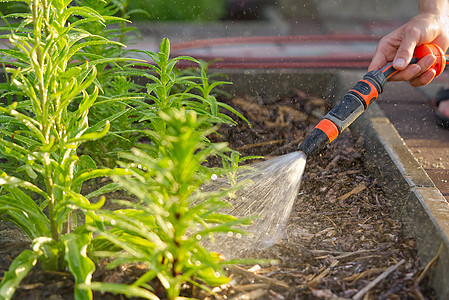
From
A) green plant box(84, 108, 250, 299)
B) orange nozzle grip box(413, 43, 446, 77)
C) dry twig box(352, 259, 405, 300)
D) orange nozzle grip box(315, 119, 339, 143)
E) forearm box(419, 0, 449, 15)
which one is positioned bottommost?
dry twig box(352, 259, 405, 300)

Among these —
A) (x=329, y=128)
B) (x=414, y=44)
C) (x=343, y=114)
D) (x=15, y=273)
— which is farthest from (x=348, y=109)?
(x=15, y=273)

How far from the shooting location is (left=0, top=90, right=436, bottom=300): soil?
1549mm

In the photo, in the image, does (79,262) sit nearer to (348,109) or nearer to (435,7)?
(348,109)

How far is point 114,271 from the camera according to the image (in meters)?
1.55

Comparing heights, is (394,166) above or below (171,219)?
above

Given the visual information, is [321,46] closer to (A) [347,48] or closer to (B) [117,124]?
(A) [347,48]

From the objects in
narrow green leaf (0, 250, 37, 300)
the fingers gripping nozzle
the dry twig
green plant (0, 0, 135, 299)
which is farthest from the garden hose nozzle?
narrow green leaf (0, 250, 37, 300)

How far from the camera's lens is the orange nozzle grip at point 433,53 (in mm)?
2418

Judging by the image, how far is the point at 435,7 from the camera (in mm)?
2584

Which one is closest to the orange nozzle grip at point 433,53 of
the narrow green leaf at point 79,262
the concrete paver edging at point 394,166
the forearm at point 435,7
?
the forearm at point 435,7

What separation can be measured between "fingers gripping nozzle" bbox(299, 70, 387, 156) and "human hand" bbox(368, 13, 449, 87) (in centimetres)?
17

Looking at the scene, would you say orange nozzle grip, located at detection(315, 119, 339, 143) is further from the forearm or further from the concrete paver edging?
the forearm

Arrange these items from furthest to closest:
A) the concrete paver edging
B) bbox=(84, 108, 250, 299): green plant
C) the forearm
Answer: the forearm
the concrete paver edging
bbox=(84, 108, 250, 299): green plant

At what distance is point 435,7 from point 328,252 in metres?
1.50
